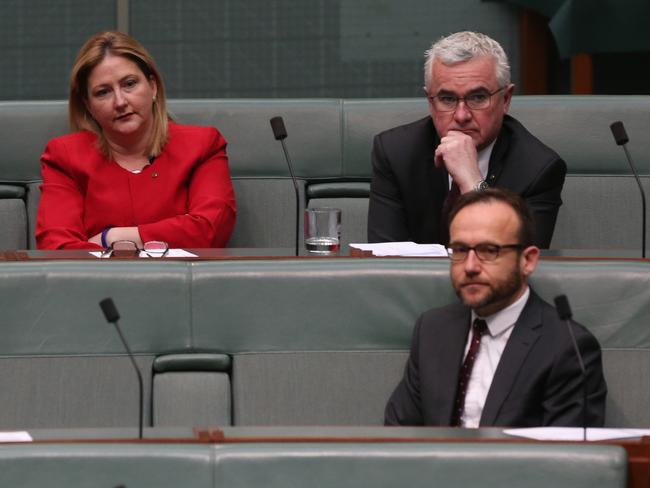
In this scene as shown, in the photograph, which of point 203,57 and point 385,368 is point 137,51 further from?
point 385,368

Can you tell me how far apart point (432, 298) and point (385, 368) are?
0.12 meters

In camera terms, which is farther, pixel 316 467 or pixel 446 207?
pixel 446 207

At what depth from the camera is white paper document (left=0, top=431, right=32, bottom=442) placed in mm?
1255

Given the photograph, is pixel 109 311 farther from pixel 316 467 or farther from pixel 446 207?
pixel 446 207

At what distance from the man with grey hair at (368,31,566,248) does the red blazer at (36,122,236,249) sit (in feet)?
1.12

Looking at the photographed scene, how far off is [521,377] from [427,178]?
0.74 meters

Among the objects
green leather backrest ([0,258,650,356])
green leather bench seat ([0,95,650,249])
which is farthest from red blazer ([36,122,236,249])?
green leather backrest ([0,258,650,356])

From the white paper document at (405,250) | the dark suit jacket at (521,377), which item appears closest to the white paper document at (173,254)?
the white paper document at (405,250)

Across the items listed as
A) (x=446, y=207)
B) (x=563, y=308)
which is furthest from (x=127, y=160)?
(x=563, y=308)

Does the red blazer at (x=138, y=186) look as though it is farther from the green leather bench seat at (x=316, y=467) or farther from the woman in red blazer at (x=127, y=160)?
the green leather bench seat at (x=316, y=467)

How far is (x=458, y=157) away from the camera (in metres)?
2.21

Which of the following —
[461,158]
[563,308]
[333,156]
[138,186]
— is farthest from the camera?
[333,156]

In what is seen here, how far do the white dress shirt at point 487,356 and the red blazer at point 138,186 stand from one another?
880 millimetres

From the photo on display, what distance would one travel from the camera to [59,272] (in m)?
1.76
